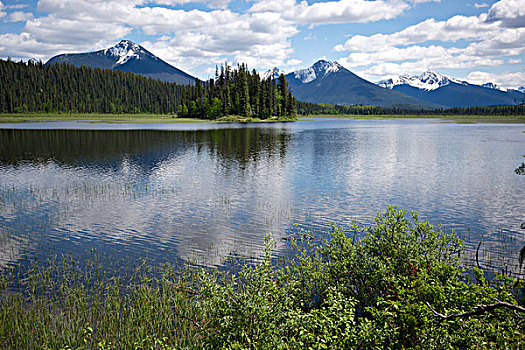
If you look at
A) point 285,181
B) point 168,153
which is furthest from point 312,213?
point 168,153

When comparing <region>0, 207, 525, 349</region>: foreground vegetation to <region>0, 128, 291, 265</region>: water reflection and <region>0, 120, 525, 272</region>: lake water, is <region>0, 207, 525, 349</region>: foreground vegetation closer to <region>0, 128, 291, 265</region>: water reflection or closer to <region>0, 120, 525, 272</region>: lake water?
<region>0, 128, 291, 265</region>: water reflection

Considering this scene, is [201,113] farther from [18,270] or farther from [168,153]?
[18,270]

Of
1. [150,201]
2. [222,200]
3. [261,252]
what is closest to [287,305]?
[261,252]

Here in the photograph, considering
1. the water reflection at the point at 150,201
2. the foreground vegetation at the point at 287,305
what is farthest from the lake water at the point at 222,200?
the foreground vegetation at the point at 287,305

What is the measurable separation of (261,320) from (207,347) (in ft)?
4.77

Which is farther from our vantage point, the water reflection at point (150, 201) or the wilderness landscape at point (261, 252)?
the water reflection at point (150, 201)

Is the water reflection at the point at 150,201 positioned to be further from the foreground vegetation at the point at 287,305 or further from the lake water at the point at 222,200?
the foreground vegetation at the point at 287,305

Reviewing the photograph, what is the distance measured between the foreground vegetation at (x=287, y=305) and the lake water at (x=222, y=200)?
3.85 m

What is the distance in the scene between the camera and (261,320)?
9.12 metres

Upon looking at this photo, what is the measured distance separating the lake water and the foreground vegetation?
385 centimetres

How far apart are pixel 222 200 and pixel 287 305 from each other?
19.6m

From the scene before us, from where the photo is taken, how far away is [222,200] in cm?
2928

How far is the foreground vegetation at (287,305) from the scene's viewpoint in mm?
8406

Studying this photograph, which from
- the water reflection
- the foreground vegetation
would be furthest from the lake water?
the foreground vegetation
